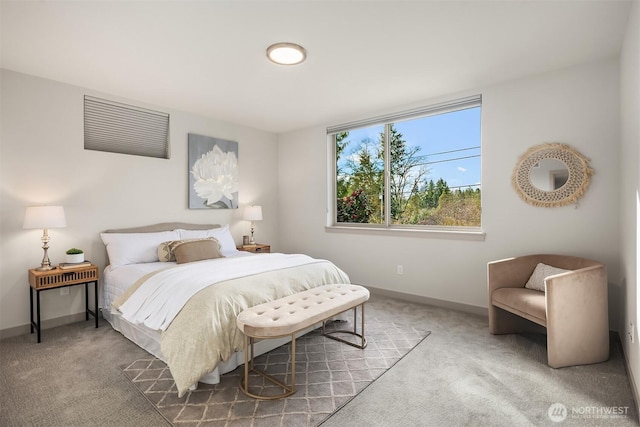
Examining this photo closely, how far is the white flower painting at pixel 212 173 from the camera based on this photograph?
4500 millimetres

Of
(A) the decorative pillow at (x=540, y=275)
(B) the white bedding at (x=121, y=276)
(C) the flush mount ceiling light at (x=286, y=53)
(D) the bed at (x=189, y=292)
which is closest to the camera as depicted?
(D) the bed at (x=189, y=292)

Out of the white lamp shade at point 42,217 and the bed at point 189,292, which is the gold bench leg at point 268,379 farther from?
the white lamp shade at point 42,217

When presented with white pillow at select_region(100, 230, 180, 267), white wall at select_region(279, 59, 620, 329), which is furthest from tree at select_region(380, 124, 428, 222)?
white pillow at select_region(100, 230, 180, 267)

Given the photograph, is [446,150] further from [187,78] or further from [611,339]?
[187,78]

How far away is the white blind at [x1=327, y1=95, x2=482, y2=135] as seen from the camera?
3.70 meters

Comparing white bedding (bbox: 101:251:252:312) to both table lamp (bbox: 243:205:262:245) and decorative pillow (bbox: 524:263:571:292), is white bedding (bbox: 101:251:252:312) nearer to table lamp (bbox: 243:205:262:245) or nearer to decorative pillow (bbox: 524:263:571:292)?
Result: table lamp (bbox: 243:205:262:245)

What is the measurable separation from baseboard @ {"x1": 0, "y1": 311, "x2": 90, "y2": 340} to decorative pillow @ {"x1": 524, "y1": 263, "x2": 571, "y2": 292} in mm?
4540

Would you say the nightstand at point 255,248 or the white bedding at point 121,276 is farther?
the nightstand at point 255,248

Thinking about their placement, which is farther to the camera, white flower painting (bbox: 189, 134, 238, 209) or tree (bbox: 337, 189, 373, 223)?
tree (bbox: 337, 189, 373, 223)

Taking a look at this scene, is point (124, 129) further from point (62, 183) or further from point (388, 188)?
point (388, 188)

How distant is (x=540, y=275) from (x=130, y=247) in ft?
13.4

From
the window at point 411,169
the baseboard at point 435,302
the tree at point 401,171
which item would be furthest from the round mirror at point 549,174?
the baseboard at point 435,302

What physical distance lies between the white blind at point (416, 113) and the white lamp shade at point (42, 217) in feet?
11.3

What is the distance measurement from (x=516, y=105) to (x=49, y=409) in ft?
14.8
